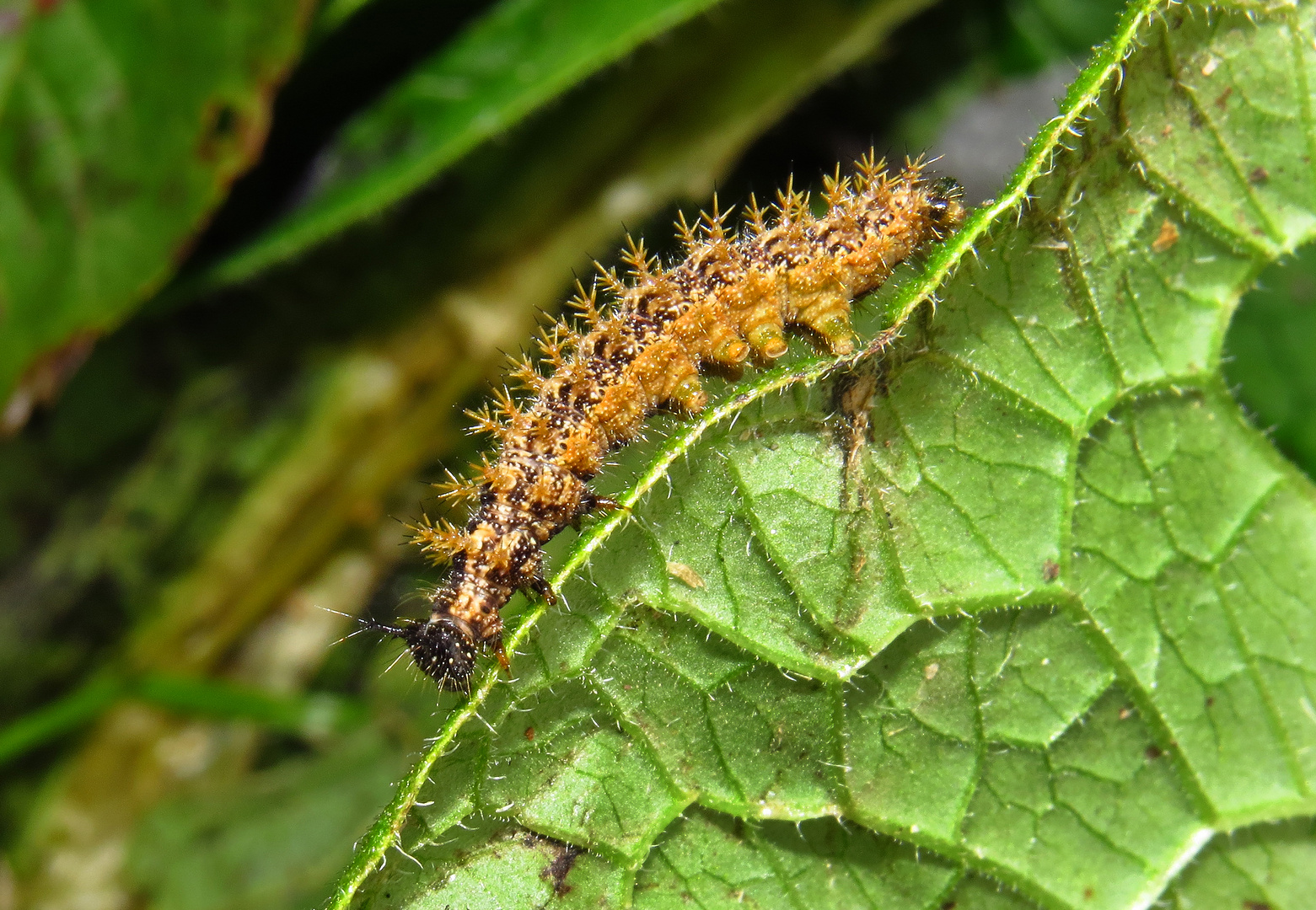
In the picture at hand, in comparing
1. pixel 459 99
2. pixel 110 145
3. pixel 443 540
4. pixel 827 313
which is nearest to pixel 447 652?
pixel 443 540

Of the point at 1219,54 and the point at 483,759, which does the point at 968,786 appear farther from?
the point at 1219,54

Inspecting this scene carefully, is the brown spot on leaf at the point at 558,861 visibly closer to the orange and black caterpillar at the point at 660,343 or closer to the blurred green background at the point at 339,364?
the orange and black caterpillar at the point at 660,343

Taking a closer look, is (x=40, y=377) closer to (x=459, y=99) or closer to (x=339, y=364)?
(x=339, y=364)

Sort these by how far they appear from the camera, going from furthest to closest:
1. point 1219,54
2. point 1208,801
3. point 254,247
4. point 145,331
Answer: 1. point 145,331
2. point 254,247
3. point 1208,801
4. point 1219,54

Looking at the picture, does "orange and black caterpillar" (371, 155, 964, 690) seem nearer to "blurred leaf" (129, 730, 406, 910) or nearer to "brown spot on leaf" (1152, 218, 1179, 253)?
"brown spot on leaf" (1152, 218, 1179, 253)

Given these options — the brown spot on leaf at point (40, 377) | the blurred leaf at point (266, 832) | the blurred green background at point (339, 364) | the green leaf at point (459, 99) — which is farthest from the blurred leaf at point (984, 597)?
the blurred leaf at point (266, 832)

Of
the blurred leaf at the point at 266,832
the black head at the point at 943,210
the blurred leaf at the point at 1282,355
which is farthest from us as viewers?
the blurred leaf at the point at 266,832

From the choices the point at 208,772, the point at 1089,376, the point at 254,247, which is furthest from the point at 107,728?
the point at 1089,376

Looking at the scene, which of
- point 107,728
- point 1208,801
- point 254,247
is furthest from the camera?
point 107,728
